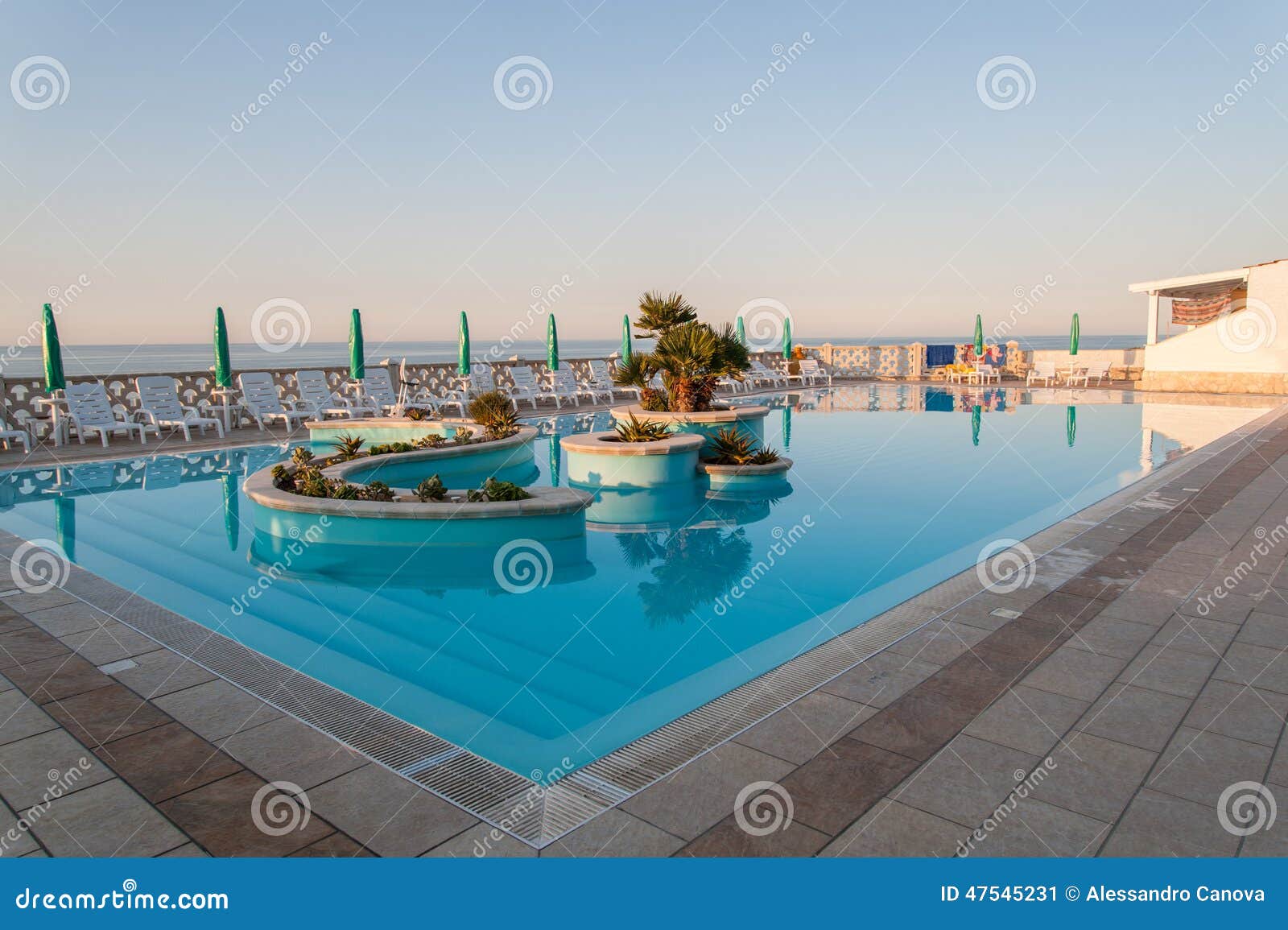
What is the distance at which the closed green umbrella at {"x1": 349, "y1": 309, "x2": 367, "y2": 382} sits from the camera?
1387 cm

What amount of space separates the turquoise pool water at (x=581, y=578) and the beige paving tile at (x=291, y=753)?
1.64ft

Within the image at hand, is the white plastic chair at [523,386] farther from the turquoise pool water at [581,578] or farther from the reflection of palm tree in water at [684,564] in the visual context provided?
the reflection of palm tree in water at [684,564]

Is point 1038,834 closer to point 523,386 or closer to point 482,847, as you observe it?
point 482,847

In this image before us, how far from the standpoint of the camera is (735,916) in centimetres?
207

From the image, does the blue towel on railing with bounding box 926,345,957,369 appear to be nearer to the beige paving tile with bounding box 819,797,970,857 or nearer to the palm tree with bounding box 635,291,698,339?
the palm tree with bounding box 635,291,698,339

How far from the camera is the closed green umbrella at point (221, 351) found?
12.3 m

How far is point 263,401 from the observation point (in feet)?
44.0

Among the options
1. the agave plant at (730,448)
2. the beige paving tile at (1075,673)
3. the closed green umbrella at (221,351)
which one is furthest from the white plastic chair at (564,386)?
the beige paving tile at (1075,673)

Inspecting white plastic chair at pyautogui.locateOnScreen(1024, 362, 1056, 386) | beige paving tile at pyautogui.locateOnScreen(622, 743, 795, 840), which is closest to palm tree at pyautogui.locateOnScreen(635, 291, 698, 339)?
beige paving tile at pyautogui.locateOnScreen(622, 743, 795, 840)

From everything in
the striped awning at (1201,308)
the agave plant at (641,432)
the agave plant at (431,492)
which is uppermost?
the striped awning at (1201,308)

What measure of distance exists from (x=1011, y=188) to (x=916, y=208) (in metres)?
1.83

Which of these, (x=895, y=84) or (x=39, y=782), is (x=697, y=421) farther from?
(x=39, y=782)

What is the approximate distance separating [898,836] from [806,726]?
739 millimetres

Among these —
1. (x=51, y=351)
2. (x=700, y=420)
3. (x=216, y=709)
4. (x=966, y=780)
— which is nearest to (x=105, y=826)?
(x=216, y=709)
